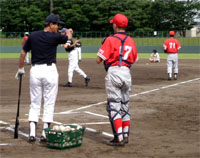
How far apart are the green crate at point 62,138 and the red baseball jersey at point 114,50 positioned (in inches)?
50.3

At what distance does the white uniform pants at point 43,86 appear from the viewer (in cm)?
709

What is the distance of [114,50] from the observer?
698 centimetres

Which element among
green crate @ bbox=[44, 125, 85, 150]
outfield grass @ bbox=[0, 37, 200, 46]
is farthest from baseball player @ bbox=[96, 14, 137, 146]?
outfield grass @ bbox=[0, 37, 200, 46]

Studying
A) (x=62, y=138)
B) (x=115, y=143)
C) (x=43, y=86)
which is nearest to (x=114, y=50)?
(x=43, y=86)

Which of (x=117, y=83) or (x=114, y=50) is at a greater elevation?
(x=114, y=50)

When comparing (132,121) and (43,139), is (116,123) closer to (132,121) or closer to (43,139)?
(43,139)

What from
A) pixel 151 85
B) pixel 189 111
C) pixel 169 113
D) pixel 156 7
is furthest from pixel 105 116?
pixel 156 7

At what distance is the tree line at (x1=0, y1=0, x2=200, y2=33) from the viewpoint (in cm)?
7969

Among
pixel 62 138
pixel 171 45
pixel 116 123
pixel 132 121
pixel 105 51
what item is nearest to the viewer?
pixel 62 138

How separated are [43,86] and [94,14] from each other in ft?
248

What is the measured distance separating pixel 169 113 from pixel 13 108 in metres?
4.16

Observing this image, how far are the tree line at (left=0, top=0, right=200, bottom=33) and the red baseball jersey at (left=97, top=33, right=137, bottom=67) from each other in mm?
72383

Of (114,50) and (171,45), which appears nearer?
(114,50)

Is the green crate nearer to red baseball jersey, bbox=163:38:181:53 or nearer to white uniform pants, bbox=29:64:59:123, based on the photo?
white uniform pants, bbox=29:64:59:123
